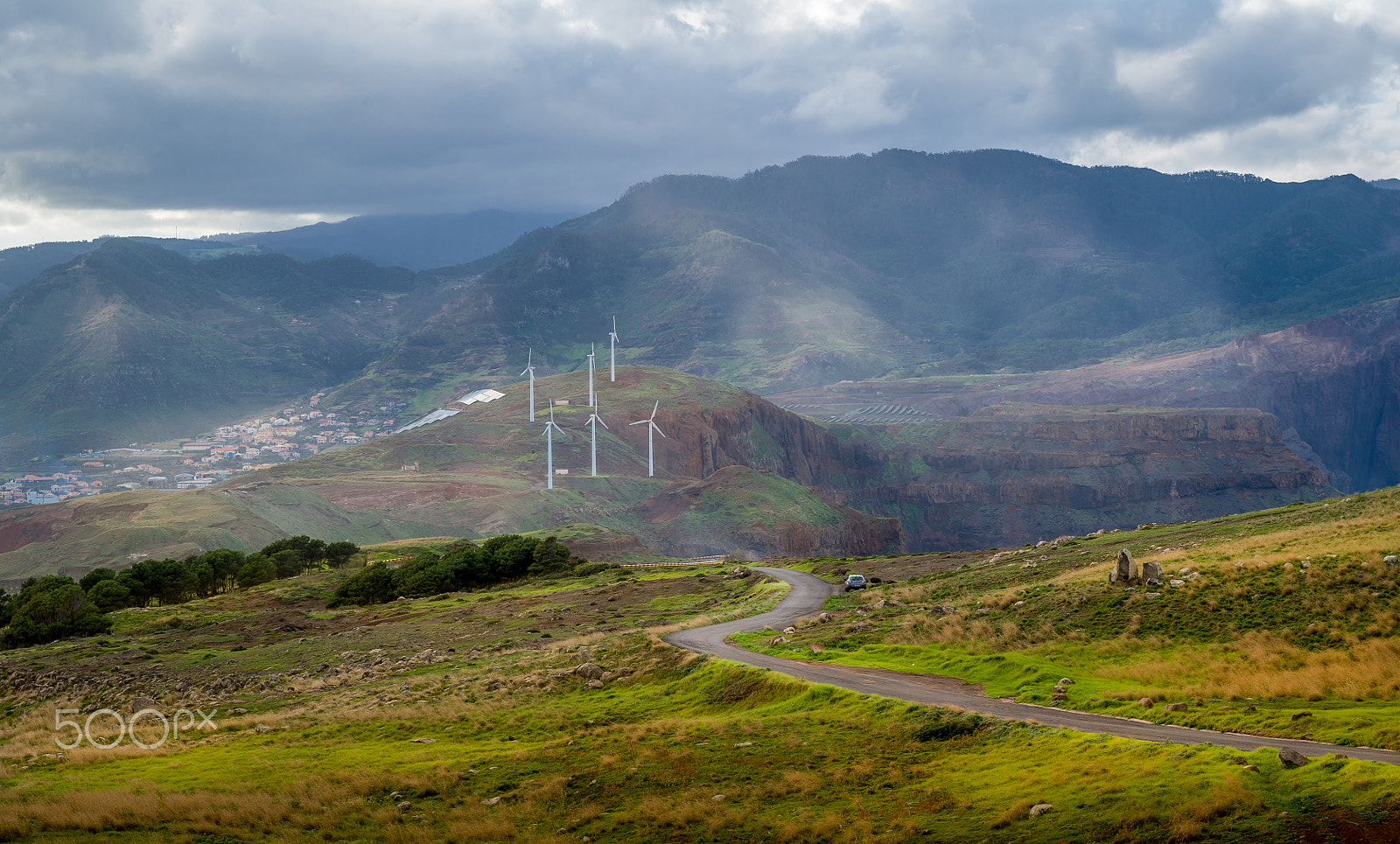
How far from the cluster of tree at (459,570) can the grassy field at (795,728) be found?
33.6 meters

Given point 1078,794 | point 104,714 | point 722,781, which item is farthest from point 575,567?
point 1078,794

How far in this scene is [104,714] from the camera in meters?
43.1

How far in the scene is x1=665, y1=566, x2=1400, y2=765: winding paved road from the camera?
891 inches

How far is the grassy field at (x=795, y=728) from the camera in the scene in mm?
20484

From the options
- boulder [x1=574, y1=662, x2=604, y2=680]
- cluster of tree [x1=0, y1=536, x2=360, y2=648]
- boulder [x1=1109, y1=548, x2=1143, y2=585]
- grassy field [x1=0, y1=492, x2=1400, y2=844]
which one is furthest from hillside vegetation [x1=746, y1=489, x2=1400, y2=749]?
cluster of tree [x1=0, y1=536, x2=360, y2=648]

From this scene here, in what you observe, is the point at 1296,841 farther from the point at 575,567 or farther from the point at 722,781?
the point at 575,567

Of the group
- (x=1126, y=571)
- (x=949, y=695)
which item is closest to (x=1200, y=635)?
(x=1126, y=571)

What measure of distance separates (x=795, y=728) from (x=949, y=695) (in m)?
5.54

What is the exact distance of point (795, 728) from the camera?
2948 cm

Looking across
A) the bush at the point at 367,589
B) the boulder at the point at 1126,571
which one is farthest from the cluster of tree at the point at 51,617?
the boulder at the point at 1126,571

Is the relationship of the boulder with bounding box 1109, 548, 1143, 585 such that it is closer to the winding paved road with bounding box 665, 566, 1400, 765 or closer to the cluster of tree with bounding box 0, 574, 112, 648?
the winding paved road with bounding box 665, 566, 1400, 765

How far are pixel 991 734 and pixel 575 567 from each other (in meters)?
81.8

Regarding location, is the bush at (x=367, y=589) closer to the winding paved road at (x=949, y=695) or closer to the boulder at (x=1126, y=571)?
the winding paved road at (x=949, y=695)

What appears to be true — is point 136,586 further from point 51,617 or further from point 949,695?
point 949,695
